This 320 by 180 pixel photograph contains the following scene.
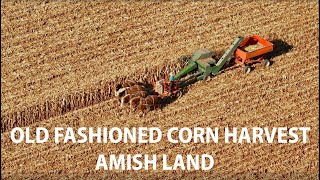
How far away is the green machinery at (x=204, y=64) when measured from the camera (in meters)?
17.3

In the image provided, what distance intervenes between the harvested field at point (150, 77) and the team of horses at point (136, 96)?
296 millimetres

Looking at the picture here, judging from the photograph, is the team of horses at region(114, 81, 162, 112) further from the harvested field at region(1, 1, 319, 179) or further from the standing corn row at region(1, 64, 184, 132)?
the standing corn row at region(1, 64, 184, 132)

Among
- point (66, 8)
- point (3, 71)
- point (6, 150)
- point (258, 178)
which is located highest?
point (66, 8)

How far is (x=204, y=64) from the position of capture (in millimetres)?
17375

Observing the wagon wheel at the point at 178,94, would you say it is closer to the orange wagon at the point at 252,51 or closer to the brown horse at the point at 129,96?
the brown horse at the point at 129,96

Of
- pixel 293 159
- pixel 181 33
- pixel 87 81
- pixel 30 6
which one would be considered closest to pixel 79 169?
pixel 87 81

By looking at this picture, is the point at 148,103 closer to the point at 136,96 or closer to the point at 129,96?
the point at 136,96

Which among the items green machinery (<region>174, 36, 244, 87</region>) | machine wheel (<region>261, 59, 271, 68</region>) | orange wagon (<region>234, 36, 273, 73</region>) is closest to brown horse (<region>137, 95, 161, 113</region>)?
green machinery (<region>174, 36, 244, 87</region>)

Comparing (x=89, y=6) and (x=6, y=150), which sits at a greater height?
(x=89, y=6)

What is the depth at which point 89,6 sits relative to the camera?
20922 millimetres

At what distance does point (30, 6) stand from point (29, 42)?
2344 mm

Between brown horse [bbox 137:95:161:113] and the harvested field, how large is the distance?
0.88ft

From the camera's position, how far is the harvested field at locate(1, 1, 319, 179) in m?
15.0

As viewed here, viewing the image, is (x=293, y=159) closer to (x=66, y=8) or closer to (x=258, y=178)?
(x=258, y=178)
